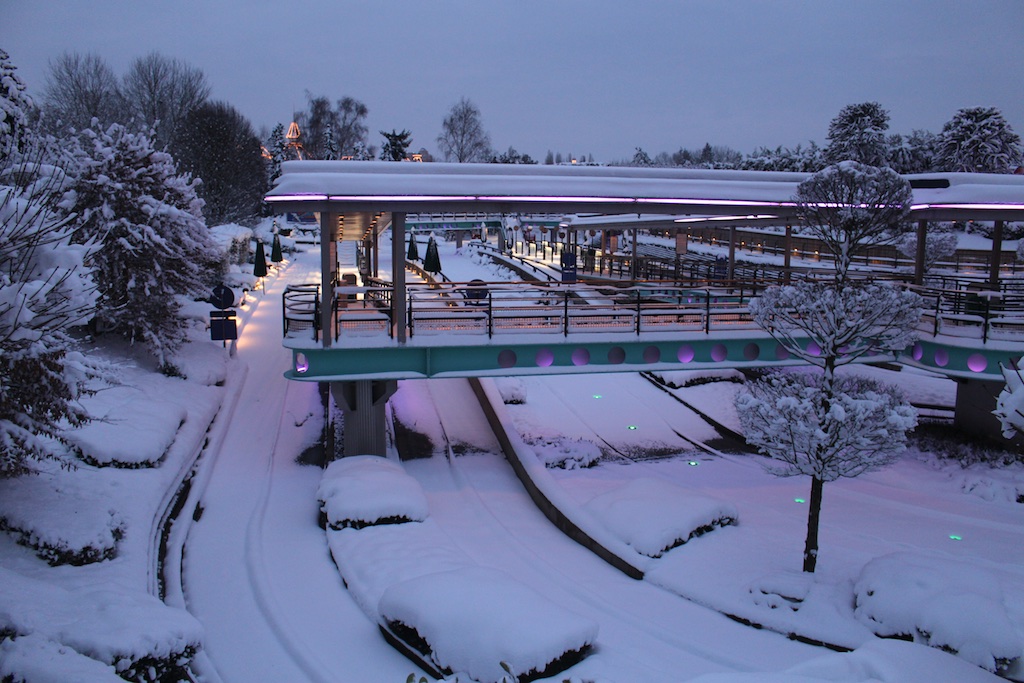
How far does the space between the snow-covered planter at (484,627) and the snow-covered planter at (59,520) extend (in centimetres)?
456

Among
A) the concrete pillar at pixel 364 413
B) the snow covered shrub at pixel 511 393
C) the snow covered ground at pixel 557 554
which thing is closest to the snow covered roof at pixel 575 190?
the concrete pillar at pixel 364 413

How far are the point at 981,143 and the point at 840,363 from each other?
51.5 meters

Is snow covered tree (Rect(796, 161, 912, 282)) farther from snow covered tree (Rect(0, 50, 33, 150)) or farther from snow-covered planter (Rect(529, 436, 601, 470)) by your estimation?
snow covered tree (Rect(0, 50, 33, 150))

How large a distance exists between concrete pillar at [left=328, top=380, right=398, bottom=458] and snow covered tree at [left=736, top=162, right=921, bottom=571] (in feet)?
24.6

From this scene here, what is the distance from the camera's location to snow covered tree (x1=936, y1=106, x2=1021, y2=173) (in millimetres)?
52750

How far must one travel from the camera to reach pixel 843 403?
11273 millimetres

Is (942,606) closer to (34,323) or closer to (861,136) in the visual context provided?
(34,323)

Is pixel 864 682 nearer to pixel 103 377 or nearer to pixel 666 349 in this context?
pixel 666 349

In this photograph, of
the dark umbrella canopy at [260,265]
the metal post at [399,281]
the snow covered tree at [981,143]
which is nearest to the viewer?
the metal post at [399,281]

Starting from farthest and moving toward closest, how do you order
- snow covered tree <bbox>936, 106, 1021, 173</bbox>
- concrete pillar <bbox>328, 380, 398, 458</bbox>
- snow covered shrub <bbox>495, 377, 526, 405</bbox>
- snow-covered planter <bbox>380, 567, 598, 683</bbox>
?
snow covered tree <bbox>936, 106, 1021, 173</bbox> < snow covered shrub <bbox>495, 377, 526, 405</bbox> < concrete pillar <bbox>328, 380, 398, 458</bbox> < snow-covered planter <bbox>380, 567, 598, 683</bbox>

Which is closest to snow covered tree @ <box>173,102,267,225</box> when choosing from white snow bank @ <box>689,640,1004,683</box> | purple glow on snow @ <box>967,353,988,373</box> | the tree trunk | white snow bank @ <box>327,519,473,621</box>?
white snow bank @ <box>327,519,473,621</box>

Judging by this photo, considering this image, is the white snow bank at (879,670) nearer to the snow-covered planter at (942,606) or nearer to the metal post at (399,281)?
the snow-covered planter at (942,606)

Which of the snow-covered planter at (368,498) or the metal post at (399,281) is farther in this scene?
the metal post at (399,281)

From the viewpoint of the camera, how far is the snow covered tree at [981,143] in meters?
52.8
